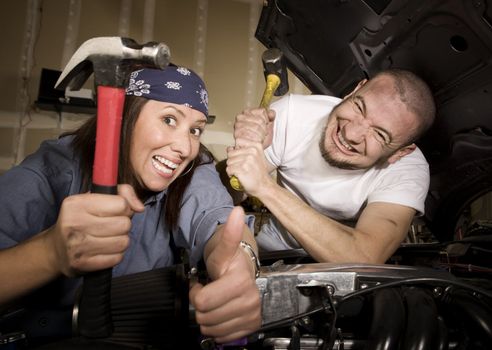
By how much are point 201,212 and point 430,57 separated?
3.80 feet

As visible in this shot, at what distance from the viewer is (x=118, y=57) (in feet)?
1.93

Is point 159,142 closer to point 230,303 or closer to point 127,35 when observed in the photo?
point 230,303

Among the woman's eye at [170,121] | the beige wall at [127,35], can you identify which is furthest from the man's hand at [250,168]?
the beige wall at [127,35]

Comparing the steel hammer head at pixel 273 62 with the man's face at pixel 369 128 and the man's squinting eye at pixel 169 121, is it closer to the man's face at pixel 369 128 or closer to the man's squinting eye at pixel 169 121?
the man's face at pixel 369 128

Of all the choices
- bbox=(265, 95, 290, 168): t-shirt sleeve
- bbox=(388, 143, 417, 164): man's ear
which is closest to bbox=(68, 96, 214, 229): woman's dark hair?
bbox=(265, 95, 290, 168): t-shirt sleeve

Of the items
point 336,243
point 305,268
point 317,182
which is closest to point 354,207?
point 317,182

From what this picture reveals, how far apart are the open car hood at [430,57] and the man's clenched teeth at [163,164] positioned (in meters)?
1.00

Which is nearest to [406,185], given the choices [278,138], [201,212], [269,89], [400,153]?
[400,153]

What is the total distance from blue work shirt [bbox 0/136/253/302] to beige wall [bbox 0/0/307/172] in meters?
2.82

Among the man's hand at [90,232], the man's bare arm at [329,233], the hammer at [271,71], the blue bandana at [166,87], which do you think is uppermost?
the hammer at [271,71]

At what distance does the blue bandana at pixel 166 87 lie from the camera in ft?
3.33

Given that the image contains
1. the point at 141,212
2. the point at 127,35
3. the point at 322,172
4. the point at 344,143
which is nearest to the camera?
the point at 141,212

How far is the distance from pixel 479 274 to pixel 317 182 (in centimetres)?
79

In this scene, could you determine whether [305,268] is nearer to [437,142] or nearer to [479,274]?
[479,274]
